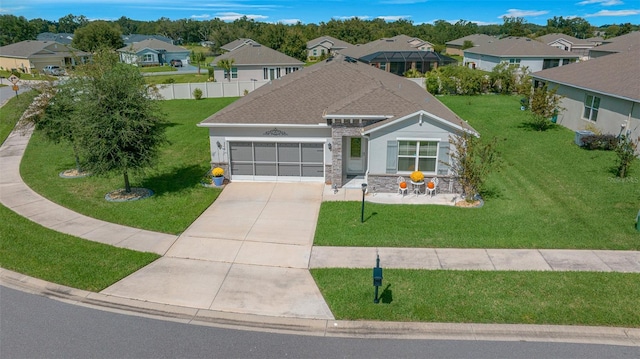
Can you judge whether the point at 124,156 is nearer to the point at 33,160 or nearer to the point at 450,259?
the point at 33,160

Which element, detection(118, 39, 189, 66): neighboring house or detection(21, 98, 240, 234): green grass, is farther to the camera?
detection(118, 39, 189, 66): neighboring house

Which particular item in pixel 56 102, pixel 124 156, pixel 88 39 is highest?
pixel 88 39

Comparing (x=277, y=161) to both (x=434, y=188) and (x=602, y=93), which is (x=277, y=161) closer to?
(x=434, y=188)

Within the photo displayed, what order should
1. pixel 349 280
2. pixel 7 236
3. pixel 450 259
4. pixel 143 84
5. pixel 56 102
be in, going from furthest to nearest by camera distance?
pixel 56 102, pixel 143 84, pixel 7 236, pixel 450 259, pixel 349 280

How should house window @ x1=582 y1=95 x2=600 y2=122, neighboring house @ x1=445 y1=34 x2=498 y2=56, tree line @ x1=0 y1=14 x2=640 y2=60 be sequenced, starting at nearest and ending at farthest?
house window @ x1=582 y1=95 x2=600 y2=122 < tree line @ x1=0 y1=14 x2=640 y2=60 < neighboring house @ x1=445 y1=34 x2=498 y2=56

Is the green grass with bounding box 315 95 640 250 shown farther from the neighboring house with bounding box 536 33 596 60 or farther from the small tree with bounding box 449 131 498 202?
the neighboring house with bounding box 536 33 596 60

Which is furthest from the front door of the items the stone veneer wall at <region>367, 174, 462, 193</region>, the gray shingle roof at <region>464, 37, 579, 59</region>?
the gray shingle roof at <region>464, 37, 579, 59</region>

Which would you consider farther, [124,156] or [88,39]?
[88,39]

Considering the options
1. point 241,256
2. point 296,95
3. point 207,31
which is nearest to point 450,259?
point 241,256
